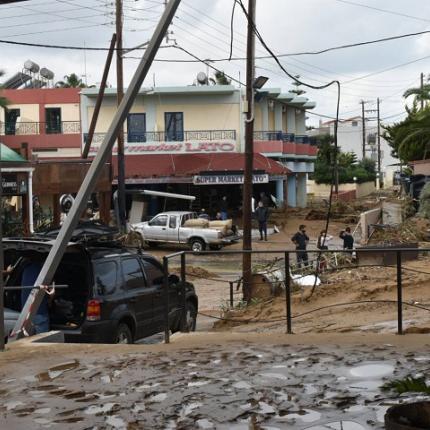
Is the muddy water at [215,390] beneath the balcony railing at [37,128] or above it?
beneath

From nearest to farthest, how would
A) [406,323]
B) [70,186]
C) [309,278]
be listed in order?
[406,323] < [309,278] < [70,186]

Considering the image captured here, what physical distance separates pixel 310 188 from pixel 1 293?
71.9 m

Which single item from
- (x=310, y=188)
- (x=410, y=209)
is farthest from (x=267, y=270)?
(x=310, y=188)

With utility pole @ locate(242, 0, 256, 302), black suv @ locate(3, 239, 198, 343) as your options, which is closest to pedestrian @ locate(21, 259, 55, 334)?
black suv @ locate(3, 239, 198, 343)

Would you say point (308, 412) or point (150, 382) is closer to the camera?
point (308, 412)

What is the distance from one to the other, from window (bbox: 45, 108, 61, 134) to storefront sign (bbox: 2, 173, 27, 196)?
2351cm

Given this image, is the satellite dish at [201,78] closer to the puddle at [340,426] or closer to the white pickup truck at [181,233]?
the white pickup truck at [181,233]

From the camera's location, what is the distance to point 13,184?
22.9 m

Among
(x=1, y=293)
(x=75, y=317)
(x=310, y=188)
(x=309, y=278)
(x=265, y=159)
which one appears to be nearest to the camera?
(x=1, y=293)

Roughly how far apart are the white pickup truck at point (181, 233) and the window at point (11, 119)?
55.6 ft

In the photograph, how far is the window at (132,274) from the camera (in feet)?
33.3

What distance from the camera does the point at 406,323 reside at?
10328 mm

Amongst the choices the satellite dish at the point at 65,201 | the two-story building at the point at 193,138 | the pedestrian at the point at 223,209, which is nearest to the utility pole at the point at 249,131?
the satellite dish at the point at 65,201

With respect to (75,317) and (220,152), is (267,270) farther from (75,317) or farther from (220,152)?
(220,152)
